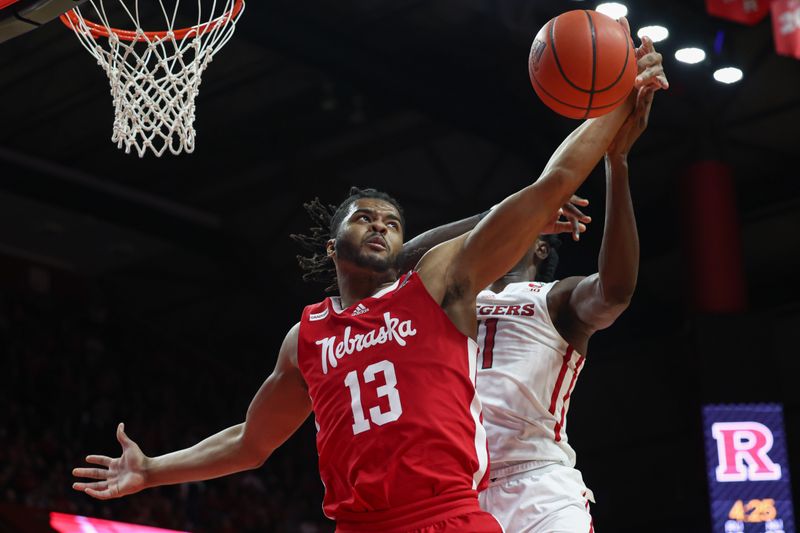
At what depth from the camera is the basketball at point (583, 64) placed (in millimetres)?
3545

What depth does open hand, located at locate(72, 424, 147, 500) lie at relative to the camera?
3.85m

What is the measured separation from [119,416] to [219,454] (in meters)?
10.2

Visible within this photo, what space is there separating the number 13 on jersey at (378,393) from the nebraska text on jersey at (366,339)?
7 cm

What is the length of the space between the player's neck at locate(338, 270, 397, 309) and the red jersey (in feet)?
0.42

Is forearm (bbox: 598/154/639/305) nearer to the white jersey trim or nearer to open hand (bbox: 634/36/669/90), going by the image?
open hand (bbox: 634/36/669/90)

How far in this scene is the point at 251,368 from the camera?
1711 centimetres

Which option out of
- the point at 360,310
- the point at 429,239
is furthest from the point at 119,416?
the point at 360,310

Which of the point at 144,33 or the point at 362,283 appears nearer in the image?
the point at 362,283

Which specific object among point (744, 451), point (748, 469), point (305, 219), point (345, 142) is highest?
point (345, 142)

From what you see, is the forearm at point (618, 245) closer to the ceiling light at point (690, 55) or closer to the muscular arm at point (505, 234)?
the muscular arm at point (505, 234)

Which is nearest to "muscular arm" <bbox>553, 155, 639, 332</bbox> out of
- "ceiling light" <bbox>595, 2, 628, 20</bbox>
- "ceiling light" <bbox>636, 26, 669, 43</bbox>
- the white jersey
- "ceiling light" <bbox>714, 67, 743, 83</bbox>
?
the white jersey

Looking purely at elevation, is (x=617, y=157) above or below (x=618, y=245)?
above

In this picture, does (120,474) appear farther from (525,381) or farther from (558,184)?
(558,184)

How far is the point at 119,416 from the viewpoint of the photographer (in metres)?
13.7
